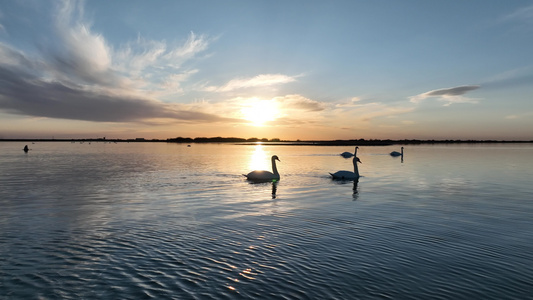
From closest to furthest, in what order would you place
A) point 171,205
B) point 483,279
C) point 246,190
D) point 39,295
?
point 39,295 < point 483,279 < point 171,205 < point 246,190

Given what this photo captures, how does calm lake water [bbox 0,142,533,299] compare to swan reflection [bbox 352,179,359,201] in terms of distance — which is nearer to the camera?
calm lake water [bbox 0,142,533,299]

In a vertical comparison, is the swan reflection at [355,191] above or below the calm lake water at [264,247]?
below

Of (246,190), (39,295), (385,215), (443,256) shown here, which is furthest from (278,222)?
(246,190)

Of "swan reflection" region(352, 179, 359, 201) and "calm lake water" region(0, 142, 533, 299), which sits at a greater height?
"calm lake water" region(0, 142, 533, 299)

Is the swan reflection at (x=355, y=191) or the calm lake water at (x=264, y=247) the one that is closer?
the calm lake water at (x=264, y=247)

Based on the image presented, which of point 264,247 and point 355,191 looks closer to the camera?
point 264,247

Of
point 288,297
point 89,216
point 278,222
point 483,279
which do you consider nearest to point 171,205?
point 89,216

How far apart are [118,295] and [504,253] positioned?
36.1ft

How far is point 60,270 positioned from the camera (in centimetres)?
853

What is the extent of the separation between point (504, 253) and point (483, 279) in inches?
113

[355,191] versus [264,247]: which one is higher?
[264,247]

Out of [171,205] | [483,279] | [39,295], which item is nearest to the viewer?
[39,295]

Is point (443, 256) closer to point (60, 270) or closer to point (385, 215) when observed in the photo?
point (385, 215)

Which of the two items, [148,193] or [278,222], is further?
[148,193]
